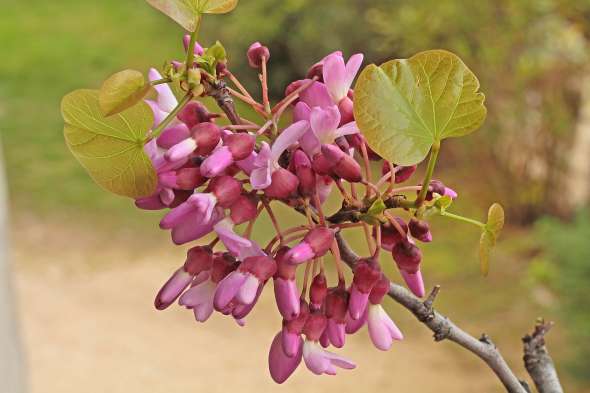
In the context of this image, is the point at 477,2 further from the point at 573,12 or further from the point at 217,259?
the point at 217,259

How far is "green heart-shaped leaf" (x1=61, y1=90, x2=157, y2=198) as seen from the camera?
56 centimetres

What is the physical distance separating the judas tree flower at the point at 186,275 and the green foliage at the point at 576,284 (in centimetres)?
233

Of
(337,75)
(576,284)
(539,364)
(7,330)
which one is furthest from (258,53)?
(576,284)

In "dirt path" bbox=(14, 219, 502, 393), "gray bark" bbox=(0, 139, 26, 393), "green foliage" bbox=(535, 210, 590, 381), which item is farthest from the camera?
"dirt path" bbox=(14, 219, 502, 393)

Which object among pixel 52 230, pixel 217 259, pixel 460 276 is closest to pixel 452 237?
pixel 460 276

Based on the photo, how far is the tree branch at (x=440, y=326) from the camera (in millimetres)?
669

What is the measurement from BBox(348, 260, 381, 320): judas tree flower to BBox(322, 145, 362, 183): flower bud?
0.06 meters

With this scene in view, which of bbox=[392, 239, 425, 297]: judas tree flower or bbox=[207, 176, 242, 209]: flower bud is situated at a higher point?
bbox=[207, 176, 242, 209]: flower bud

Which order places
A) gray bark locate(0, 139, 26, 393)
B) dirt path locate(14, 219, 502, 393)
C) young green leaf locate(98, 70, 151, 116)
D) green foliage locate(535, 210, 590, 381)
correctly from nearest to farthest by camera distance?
young green leaf locate(98, 70, 151, 116) < gray bark locate(0, 139, 26, 393) < green foliage locate(535, 210, 590, 381) < dirt path locate(14, 219, 502, 393)

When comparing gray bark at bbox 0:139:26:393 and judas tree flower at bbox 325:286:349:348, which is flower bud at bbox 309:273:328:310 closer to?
judas tree flower at bbox 325:286:349:348

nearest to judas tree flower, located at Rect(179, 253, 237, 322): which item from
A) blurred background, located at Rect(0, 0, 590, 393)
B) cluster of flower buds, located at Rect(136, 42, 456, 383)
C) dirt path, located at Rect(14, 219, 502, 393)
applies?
cluster of flower buds, located at Rect(136, 42, 456, 383)

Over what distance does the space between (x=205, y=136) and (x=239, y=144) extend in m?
0.02

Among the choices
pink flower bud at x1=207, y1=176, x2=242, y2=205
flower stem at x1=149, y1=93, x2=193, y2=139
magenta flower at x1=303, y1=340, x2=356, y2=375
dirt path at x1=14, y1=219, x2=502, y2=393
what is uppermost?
flower stem at x1=149, y1=93, x2=193, y2=139

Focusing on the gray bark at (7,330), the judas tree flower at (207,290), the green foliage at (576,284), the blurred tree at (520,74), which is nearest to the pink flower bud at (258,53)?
the judas tree flower at (207,290)
